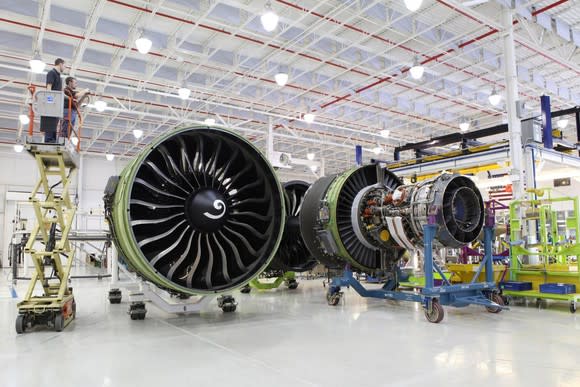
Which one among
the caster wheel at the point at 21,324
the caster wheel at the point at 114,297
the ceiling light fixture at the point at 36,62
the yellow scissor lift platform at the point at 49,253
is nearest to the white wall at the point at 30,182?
the ceiling light fixture at the point at 36,62

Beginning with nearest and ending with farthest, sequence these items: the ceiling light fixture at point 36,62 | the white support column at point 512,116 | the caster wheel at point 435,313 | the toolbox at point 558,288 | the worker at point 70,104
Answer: the caster wheel at point 435,313, the worker at point 70,104, the toolbox at point 558,288, the white support column at point 512,116, the ceiling light fixture at point 36,62

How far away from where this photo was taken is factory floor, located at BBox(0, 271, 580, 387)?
277cm

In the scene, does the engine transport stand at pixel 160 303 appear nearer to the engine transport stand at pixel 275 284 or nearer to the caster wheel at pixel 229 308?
the caster wheel at pixel 229 308

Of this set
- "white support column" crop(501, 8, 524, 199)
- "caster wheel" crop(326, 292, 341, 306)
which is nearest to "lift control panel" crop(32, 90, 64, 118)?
"caster wheel" crop(326, 292, 341, 306)

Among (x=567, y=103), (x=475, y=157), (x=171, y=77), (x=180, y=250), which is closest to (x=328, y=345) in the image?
(x=180, y=250)

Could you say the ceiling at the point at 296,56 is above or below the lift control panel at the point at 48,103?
above

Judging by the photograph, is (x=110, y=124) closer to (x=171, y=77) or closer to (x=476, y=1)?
(x=171, y=77)

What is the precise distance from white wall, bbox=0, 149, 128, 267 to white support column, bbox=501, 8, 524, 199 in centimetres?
1756

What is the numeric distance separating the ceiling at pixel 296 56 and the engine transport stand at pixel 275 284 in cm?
533

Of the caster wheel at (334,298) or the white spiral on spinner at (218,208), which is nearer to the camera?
the white spiral on spinner at (218,208)

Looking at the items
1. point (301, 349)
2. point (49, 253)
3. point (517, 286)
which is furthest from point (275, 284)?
point (301, 349)

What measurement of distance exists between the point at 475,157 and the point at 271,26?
15.8ft

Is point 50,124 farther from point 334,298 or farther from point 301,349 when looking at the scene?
point 334,298

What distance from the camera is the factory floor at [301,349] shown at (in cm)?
277
